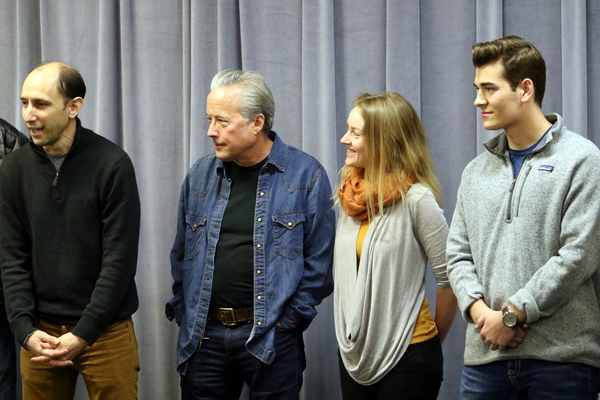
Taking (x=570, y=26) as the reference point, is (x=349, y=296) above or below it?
below

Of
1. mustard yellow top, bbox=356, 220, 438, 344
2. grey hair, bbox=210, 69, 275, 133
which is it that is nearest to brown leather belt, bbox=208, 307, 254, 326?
mustard yellow top, bbox=356, 220, 438, 344

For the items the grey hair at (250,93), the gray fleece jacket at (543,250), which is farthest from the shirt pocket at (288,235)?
the gray fleece jacket at (543,250)

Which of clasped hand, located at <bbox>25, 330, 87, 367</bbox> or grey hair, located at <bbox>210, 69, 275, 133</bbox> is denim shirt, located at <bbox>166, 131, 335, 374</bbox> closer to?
grey hair, located at <bbox>210, 69, 275, 133</bbox>

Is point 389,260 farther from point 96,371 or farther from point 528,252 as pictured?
point 96,371

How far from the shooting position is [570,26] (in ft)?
9.27

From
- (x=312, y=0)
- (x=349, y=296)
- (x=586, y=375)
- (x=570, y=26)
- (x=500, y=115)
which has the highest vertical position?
(x=312, y=0)

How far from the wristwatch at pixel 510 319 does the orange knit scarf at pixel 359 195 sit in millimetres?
588

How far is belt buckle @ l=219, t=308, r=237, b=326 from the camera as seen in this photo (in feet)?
8.23

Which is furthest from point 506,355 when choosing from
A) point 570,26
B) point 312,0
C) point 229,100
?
point 312,0

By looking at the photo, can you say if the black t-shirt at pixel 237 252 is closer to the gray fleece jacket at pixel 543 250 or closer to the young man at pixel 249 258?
the young man at pixel 249 258

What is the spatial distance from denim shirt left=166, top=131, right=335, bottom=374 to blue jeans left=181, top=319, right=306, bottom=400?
4 cm

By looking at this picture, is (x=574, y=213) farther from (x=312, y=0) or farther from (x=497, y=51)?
(x=312, y=0)

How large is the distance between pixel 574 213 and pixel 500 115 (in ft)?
1.19

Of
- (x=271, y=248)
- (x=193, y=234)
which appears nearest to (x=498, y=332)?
(x=271, y=248)
